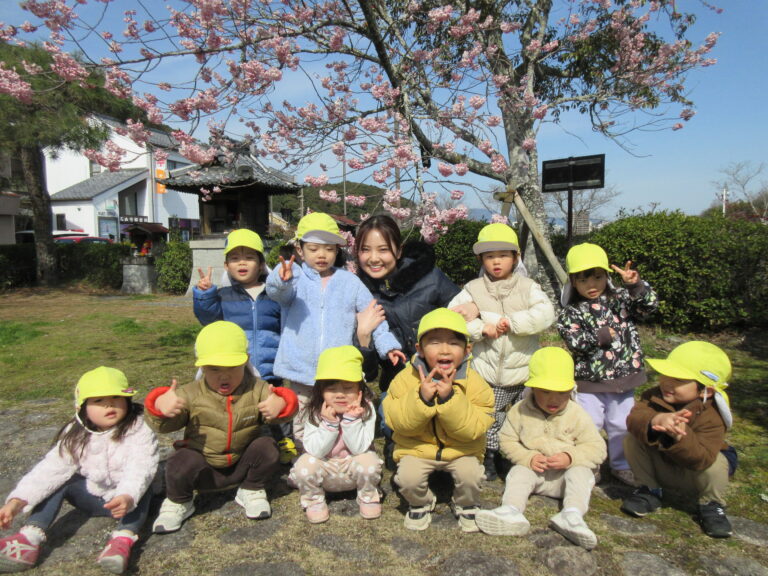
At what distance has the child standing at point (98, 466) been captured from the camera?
7.01ft

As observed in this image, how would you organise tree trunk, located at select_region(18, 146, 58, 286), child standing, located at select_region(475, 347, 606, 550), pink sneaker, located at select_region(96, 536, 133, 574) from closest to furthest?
pink sneaker, located at select_region(96, 536, 133, 574)
child standing, located at select_region(475, 347, 606, 550)
tree trunk, located at select_region(18, 146, 58, 286)

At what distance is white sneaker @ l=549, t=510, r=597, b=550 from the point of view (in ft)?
7.06

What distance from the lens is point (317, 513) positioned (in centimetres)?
243

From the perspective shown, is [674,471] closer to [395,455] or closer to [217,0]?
[395,455]

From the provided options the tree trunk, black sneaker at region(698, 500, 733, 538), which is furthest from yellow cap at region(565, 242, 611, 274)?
the tree trunk

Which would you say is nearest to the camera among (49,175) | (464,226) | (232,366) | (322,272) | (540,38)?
(232,366)

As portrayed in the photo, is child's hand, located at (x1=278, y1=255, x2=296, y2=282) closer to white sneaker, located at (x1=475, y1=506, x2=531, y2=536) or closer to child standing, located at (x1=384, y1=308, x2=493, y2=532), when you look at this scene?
child standing, located at (x1=384, y1=308, x2=493, y2=532)

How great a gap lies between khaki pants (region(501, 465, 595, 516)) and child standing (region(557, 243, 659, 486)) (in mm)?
533

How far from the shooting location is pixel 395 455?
2.51 meters

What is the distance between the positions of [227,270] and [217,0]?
3290mm

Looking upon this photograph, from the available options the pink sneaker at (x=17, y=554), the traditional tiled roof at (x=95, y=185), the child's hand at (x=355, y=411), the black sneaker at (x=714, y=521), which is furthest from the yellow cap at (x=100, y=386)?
the traditional tiled roof at (x=95, y=185)

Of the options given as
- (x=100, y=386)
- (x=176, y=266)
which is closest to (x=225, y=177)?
(x=176, y=266)

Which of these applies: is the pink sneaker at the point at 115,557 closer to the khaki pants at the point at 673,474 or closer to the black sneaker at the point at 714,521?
the khaki pants at the point at 673,474

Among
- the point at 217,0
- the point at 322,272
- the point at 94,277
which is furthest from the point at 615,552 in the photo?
the point at 94,277
